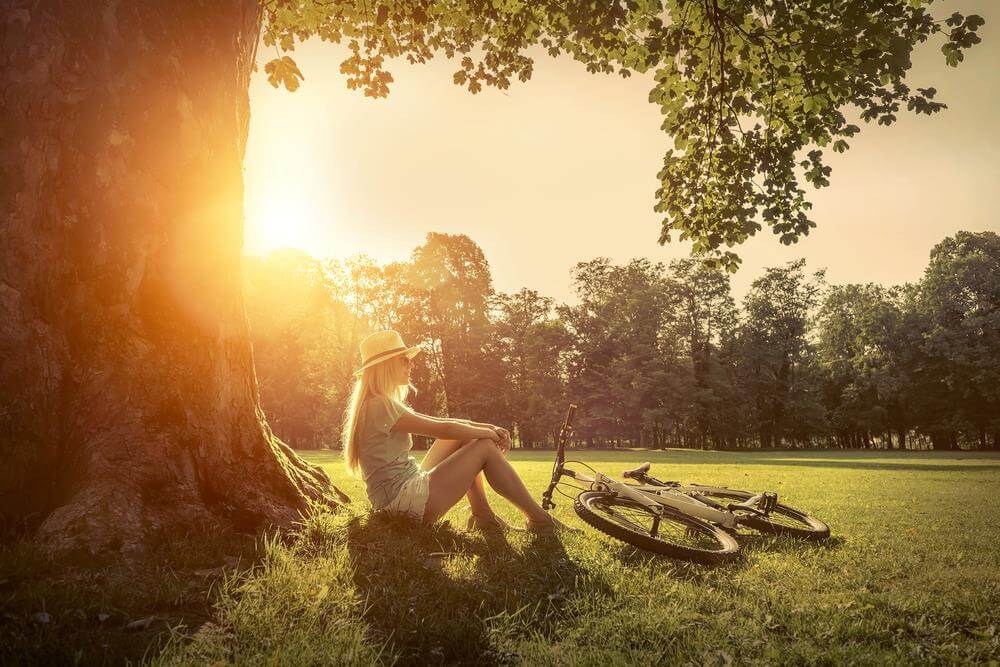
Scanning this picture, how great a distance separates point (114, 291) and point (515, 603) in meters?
3.92

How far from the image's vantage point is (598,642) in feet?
10.8

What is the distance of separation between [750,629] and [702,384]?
5706 cm

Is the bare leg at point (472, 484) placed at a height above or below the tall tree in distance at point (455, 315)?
below

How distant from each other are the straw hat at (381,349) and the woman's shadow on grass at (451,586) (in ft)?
5.14

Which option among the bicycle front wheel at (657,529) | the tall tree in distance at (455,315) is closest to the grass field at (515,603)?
the bicycle front wheel at (657,529)

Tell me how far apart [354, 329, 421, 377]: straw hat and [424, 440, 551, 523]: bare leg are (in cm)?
120

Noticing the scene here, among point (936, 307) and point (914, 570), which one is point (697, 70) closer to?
point (914, 570)

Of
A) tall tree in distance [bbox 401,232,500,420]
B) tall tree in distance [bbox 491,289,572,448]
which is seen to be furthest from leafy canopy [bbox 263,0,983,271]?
tall tree in distance [bbox 491,289,572,448]

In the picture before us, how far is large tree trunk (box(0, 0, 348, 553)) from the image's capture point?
4.15 meters

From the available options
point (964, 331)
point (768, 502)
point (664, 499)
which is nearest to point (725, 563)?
point (664, 499)

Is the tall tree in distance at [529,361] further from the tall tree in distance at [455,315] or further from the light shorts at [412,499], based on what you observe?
the light shorts at [412,499]

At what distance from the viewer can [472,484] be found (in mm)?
6195

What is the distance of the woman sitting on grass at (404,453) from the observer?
18.3 feet

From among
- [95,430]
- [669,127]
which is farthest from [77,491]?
[669,127]
